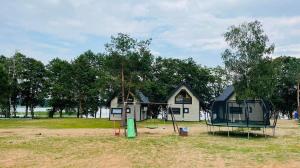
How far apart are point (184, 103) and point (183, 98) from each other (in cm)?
84

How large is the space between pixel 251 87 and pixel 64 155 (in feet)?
81.1

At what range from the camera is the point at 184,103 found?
65.3m

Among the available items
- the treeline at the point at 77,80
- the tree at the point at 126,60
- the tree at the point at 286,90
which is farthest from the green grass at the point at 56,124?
the tree at the point at 286,90

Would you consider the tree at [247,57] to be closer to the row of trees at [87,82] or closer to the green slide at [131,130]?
the green slide at [131,130]

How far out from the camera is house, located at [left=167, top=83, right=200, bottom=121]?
65.0 metres

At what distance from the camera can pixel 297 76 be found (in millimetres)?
67062

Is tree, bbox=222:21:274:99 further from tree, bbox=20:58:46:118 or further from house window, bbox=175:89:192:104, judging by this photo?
tree, bbox=20:58:46:118

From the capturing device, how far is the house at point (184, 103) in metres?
65.0

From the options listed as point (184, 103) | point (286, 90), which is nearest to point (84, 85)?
point (184, 103)

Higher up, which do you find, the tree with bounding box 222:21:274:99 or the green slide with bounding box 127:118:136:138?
the tree with bounding box 222:21:274:99

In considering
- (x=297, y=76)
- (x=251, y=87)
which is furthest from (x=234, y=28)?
(x=297, y=76)

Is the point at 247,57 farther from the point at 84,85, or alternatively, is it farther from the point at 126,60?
the point at 84,85

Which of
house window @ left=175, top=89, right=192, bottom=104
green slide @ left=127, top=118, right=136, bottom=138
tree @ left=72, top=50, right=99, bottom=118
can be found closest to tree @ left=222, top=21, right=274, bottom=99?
green slide @ left=127, top=118, right=136, bottom=138

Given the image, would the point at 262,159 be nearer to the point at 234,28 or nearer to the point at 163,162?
the point at 163,162
